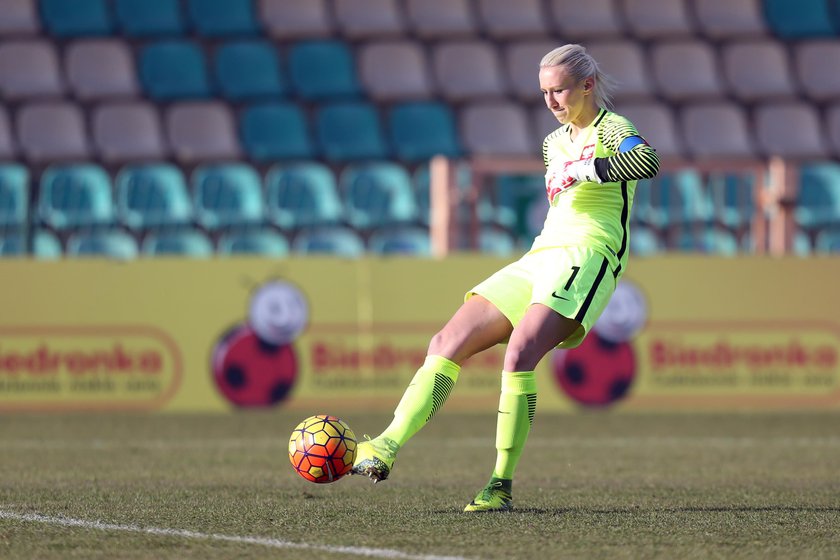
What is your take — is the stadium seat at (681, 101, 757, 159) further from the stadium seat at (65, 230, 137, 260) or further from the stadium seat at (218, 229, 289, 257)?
the stadium seat at (65, 230, 137, 260)

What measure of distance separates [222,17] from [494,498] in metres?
12.0

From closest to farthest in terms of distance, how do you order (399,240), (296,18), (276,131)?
(399,240), (276,131), (296,18)

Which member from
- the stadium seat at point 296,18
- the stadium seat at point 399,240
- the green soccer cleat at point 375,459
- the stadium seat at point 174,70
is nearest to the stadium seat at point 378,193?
the stadium seat at point 399,240

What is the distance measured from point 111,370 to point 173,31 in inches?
259

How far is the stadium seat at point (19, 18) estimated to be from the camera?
15586 mm

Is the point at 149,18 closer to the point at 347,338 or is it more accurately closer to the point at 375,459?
the point at 347,338

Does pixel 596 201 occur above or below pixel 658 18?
below

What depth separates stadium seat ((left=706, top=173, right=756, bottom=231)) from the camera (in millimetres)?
11586

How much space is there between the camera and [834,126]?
52.4 ft

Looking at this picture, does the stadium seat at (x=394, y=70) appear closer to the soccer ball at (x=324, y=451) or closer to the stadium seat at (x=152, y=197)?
the stadium seat at (x=152, y=197)

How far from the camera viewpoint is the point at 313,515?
489cm

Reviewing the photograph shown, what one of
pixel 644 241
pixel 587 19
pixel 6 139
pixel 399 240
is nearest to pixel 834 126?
pixel 587 19

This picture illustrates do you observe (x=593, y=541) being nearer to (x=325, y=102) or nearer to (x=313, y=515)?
(x=313, y=515)

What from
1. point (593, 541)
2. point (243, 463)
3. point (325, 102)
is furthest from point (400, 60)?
point (593, 541)
